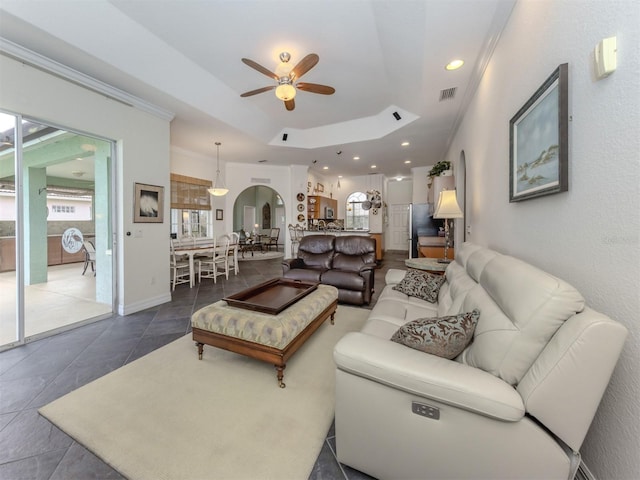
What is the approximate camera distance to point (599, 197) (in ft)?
3.67

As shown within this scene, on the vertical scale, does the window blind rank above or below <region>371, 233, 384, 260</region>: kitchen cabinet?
above

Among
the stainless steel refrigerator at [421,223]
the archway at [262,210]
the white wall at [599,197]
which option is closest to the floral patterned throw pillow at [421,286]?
the white wall at [599,197]

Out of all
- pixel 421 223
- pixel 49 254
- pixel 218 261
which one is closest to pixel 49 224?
pixel 49 254

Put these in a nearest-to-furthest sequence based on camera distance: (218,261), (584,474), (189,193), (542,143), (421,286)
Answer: (584,474) < (542,143) < (421,286) < (218,261) < (189,193)

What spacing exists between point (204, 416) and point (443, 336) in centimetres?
153

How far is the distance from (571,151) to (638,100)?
0.42m

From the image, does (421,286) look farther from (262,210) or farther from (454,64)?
(262,210)

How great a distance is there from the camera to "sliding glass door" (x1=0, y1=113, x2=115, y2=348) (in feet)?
8.45

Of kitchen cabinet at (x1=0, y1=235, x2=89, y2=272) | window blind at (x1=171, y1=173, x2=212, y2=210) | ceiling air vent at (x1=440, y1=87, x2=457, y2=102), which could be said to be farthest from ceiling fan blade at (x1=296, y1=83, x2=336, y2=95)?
window blind at (x1=171, y1=173, x2=212, y2=210)

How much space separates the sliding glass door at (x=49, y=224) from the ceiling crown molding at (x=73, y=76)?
55cm

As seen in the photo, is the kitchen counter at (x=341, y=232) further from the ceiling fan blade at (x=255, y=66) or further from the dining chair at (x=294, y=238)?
the ceiling fan blade at (x=255, y=66)

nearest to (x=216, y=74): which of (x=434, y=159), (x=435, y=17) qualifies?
(x=435, y=17)

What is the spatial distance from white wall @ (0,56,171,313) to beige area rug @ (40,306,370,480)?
5.66 feet

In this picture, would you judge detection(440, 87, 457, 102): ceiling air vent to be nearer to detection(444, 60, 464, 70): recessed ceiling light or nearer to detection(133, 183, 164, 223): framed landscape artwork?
detection(444, 60, 464, 70): recessed ceiling light
